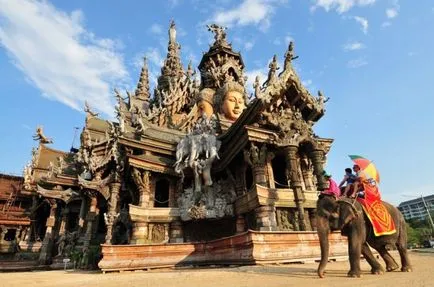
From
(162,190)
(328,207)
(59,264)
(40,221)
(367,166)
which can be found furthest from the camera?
(40,221)

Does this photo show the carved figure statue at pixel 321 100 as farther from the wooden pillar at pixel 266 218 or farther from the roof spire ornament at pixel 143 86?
the roof spire ornament at pixel 143 86

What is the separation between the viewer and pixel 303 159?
1374cm

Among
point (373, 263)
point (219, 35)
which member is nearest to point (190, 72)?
point (219, 35)

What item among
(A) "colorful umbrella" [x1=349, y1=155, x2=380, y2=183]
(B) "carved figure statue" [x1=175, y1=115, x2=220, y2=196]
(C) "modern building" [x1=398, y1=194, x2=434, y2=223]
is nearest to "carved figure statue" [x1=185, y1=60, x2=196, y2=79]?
(B) "carved figure statue" [x1=175, y1=115, x2=220, y2=196]

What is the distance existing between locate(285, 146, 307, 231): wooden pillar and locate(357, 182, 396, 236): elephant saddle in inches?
203

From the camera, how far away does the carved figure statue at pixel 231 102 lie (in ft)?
63.3

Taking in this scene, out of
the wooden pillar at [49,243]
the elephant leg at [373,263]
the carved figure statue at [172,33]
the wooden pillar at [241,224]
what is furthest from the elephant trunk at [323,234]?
the carved figure statue at [172,33]

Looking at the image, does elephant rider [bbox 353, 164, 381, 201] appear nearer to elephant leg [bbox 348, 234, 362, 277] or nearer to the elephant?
the elephant

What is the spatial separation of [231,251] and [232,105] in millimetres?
11619

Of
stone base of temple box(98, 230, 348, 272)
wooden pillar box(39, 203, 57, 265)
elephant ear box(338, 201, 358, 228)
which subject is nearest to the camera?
elephant ear box(338, 201, 358, 228)

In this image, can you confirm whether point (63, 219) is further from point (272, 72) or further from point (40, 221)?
point (272, 72)

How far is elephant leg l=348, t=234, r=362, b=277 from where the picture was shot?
4.93m

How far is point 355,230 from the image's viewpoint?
17.6 feet

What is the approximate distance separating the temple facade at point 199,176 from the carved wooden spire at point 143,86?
9.54m
